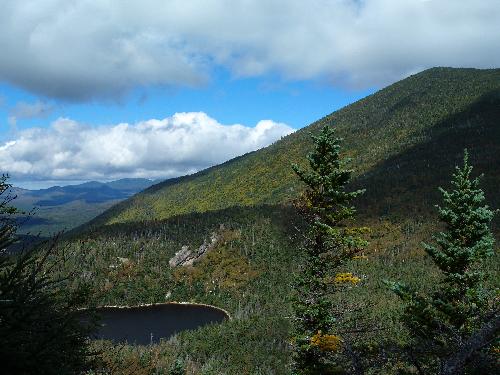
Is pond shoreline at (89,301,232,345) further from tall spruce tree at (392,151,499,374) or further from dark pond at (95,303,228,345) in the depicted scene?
tall spruce tree at (392,151,499,374)

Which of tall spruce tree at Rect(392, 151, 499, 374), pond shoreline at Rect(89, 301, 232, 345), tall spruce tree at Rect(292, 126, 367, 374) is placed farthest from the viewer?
pond shoreline at Rect(89, 301, 232, 345)

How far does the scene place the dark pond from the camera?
15576cm

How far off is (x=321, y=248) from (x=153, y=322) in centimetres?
16439

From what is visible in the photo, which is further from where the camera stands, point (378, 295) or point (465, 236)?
point (378, 295)

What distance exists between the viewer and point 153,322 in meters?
176

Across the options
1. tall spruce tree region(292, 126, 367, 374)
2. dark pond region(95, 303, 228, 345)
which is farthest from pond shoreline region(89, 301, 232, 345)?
tall spruce tree region(292, 126, 367, 374)

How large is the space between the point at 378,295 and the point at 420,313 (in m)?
139

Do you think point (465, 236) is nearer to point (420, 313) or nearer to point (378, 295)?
point (420, 313)

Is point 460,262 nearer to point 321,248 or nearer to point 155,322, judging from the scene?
point 321,248

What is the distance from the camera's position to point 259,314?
175125mm

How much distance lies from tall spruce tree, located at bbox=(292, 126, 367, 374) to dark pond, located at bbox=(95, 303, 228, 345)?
136 meters

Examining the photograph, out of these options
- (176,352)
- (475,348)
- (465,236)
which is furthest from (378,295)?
(475,348)

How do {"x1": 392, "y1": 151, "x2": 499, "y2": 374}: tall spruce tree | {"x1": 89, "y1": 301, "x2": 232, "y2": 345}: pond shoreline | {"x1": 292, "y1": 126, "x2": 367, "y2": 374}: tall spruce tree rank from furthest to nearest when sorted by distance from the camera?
{"x1": 89, "y1": 301, "x2": 232, "y2": 345}: pond shoreline, {"x1": 392, "y1": 151, "x2": 499, "y2": 374}: tall spruce tree, {"x1": 292, "y1": 126, "x2": 367, "y2": 374}: tall spruce tree

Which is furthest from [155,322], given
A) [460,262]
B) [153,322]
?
[460,262]
